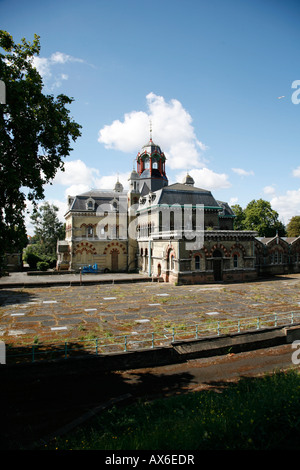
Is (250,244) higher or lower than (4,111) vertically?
lower

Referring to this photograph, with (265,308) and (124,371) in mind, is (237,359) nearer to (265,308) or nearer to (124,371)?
(124,371)

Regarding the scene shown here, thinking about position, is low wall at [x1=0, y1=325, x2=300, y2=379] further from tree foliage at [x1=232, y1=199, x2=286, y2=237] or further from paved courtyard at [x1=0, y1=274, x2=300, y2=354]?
tree foliage at [x1=232, y1=199, x2=286, y2=237]

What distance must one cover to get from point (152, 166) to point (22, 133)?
123 ft

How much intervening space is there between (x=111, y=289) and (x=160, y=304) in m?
8.08

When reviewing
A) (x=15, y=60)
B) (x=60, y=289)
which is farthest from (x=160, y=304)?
(x=15, y=60)

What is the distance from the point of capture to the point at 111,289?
28531mm

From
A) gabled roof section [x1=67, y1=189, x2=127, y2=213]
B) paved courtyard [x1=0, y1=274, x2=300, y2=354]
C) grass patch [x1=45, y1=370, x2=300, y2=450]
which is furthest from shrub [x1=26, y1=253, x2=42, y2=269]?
grass patch [x1=45, y1=370, x2=300, y2=450]

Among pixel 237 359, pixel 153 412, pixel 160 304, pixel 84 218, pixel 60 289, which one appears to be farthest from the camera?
pixel 84 218

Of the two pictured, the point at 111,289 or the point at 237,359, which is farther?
the point at 111,289

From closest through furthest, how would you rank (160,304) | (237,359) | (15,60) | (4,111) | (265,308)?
(4,111) → (15,60) → (237,359) → (265,308) → (160,304)

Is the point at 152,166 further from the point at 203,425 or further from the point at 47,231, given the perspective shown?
the point at 203,425

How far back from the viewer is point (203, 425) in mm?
6742

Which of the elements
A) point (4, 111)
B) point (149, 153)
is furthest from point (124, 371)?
point (149, 153)
